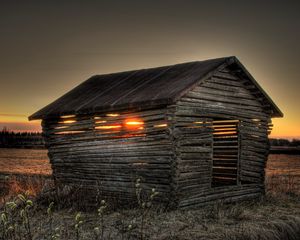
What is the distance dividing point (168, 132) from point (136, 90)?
2.27 metres

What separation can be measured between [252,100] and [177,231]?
6.42 metres

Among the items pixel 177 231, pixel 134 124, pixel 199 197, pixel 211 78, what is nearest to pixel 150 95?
pixel 134 124

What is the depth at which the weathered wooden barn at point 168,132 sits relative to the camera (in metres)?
10.9

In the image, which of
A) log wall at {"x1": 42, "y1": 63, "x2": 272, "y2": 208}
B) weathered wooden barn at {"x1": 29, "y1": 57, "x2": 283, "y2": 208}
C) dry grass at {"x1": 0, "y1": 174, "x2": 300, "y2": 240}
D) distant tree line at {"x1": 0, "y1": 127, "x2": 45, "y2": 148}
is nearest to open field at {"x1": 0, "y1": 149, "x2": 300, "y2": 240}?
dry grass at {"x1": 0, "y1": 174, "x2": 300, "y2": 240}

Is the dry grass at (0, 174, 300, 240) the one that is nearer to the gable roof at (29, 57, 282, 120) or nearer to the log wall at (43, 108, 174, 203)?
the log wall at (43, 108, 174, 203)

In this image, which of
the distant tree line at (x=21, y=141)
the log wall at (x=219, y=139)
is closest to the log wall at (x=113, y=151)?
the log wall at (x=219, y=139)

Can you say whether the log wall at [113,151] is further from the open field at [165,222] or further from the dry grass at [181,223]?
the dry grass at [181,223]

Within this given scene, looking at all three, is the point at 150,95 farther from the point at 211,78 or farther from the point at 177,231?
the point at 177,231

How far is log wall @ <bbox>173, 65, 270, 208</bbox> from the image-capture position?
11.0 meters

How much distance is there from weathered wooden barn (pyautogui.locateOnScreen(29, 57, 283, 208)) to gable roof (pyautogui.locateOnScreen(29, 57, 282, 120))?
0.12ft

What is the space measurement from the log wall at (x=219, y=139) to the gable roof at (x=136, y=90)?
42 centimetres

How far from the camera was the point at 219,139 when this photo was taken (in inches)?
577

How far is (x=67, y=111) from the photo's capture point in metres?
13.0

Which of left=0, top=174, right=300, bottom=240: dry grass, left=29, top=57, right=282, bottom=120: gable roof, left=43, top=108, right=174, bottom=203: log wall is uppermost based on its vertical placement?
left=29, top=57, right=282, bottom=120: gable roof
